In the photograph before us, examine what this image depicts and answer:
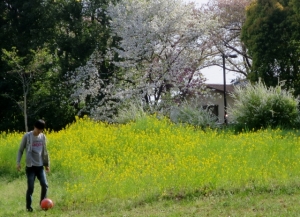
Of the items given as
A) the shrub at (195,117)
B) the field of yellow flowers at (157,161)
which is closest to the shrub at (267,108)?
the shrub at (195,117)

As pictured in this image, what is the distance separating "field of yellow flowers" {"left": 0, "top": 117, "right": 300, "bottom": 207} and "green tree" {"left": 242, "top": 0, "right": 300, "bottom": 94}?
317 inches

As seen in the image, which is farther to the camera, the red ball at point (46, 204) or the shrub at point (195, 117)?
the shrub at point (195, 117)

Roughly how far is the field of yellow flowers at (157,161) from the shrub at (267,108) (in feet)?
7.49

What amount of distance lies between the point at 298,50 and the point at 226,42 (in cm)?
913

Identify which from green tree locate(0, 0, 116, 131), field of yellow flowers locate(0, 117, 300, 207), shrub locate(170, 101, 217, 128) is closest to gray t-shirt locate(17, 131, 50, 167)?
field of yellow flowers locate(0, 117, 300, 207)

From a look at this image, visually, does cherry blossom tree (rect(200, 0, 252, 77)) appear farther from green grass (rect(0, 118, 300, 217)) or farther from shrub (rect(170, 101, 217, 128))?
green grass (rect(0, 118, 300, 217))

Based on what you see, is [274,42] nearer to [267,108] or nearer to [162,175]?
[267,108]

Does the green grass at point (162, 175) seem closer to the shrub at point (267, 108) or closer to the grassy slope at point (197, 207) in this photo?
the grassy slope at point (197, 207)

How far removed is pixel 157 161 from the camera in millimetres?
12000

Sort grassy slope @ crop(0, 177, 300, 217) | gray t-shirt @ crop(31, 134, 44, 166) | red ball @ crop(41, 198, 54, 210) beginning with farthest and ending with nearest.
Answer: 1. gray t-shirt @ crop(31, 134, 44, 166)
2. red ball @ crop(41, 198, 54, 210)
3. grassy slope @ crop(0, 177, 300, 217)

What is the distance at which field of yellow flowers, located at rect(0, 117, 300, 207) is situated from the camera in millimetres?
9695

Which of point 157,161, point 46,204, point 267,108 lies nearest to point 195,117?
point 267,108

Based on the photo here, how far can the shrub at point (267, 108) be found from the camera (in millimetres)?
18375

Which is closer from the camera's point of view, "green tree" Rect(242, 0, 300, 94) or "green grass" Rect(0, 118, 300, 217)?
"green grass" Rect(0, 118, 300, 217)
